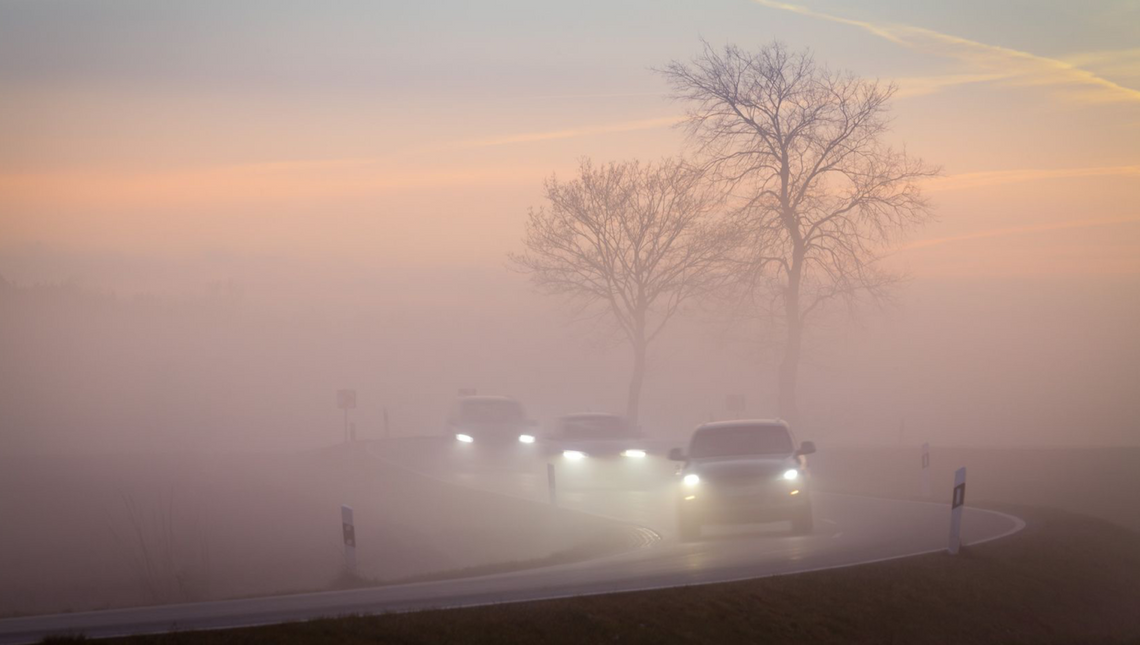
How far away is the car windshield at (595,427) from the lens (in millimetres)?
29922

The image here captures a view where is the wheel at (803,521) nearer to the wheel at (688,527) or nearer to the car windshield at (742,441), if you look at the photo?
the car windshield at (742,441)

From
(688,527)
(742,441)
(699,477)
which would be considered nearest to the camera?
(699,477)

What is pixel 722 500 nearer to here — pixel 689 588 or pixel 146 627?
pixel 689 588

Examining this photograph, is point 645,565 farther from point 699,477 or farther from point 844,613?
point 844,613

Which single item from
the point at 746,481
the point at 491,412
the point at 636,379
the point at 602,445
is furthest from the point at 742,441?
the point at 636,379

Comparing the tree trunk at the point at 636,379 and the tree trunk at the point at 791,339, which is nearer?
the tree trunk at the point at 791,339

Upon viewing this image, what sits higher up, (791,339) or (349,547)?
(791,339)

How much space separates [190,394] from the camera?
101125 mm

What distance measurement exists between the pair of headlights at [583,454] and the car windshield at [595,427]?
1.43ft

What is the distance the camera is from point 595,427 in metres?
30.1

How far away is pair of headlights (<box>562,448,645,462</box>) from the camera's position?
29453 millimetres

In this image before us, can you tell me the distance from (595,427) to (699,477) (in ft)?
38.6

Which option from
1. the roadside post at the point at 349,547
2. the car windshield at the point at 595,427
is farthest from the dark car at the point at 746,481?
the car windshield at the point at 595,427

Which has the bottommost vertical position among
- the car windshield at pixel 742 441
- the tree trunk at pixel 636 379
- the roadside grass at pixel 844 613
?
the tree trunk at pixel 636 379
